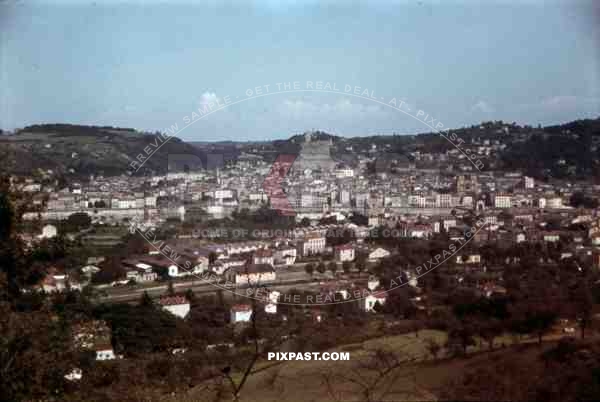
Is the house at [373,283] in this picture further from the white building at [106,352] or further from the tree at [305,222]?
the white building at [106,352]

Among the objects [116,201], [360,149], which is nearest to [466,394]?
[360,149]

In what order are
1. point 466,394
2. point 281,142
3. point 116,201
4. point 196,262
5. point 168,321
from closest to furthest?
point 466,394 → point 168,321 → point 196,262 → point 281,142 → point 116,201

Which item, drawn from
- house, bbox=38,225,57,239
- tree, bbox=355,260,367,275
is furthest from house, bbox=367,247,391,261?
house, bbox=38,225,57,239

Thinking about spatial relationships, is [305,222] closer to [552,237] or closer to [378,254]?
[378,254]

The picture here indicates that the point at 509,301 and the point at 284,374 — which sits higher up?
the point at 509,301

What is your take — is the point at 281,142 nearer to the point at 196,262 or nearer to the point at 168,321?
the point at 196,262

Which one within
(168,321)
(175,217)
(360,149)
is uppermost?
(360,149)

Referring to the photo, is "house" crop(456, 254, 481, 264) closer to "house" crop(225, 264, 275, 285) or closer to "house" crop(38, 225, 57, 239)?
"house" crop(225, 264, 275, 285)
